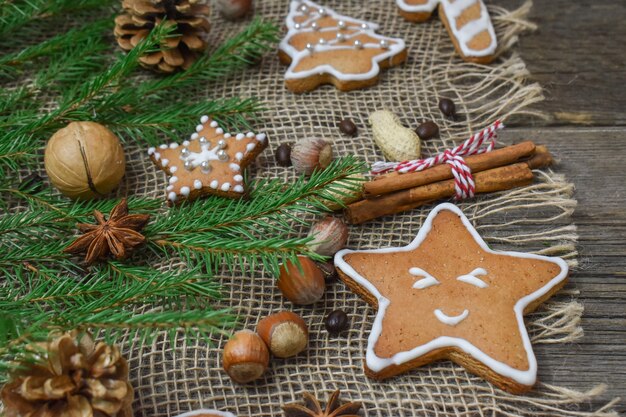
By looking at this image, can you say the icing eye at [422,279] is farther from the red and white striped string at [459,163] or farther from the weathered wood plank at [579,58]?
the weathered wood plank at [579,58]

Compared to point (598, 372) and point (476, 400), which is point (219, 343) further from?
point (598, 372)

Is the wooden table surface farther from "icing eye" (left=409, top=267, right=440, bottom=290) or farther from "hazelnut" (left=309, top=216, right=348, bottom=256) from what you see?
"hazelnut" (left=309, top=216, right=348, bottom=256)

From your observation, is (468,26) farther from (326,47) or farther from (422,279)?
(422,279)

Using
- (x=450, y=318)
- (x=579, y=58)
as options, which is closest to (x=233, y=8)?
(x=579, y=58)

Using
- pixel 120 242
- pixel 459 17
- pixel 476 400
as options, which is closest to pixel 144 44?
pixel 120 242

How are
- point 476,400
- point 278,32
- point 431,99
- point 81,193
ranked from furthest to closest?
point 278,32
point 431,99
point 81,193
point 476,400

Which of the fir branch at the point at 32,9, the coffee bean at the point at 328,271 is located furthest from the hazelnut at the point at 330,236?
the fir branch at the point at 32,9

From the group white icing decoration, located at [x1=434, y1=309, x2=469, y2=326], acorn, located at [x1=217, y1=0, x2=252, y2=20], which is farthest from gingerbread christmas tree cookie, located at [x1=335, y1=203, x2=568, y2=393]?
acorn, located at [x1=217, y1=0, x2=252, y2=20]
